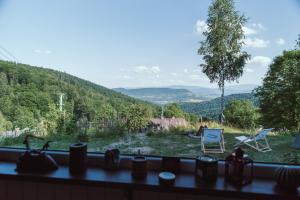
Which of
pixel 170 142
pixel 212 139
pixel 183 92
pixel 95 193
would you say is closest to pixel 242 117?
pixel 212 139

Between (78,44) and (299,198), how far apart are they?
239cm

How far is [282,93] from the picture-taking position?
4434mm

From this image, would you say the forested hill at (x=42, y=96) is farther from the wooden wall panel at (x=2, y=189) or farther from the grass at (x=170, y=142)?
the wooden wall panel at (x=2, y=189)

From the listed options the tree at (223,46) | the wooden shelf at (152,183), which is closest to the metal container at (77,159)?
the wooden shelf at (152,183)

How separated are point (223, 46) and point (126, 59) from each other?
119cm

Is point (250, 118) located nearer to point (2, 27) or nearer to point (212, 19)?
point (212, 19)

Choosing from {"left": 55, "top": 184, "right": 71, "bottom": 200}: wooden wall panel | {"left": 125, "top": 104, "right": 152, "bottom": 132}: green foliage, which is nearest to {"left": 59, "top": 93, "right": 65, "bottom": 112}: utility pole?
{"left": 125, "top": 104, "right": 152, "bottom": 132}: green foliage

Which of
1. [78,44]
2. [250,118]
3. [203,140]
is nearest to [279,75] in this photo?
[250,118]

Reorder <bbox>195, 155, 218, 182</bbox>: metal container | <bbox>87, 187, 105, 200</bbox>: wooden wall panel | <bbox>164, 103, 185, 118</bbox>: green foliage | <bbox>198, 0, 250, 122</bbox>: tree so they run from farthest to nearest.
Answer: <bbox>164, 103, 185, 118</bbox>: green foliage < <bbox>198, 0, 250, 122</bbox>: tree < <bbox>87, 187, 105, 200</bbox>: wooden wall panel < <bbox>195, 155, 218, 182</bbox>: metal container

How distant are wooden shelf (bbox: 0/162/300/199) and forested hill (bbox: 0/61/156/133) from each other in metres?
1.29

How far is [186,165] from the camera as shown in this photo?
1556mm

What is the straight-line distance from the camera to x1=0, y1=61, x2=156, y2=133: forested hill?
2.68 m

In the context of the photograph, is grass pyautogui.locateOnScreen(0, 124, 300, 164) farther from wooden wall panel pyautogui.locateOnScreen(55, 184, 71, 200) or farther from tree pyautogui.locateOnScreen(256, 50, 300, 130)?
wooden wall panel pyautogui.locateOnScreen(55, 184, 71, 200)

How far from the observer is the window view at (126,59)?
2.48 m
